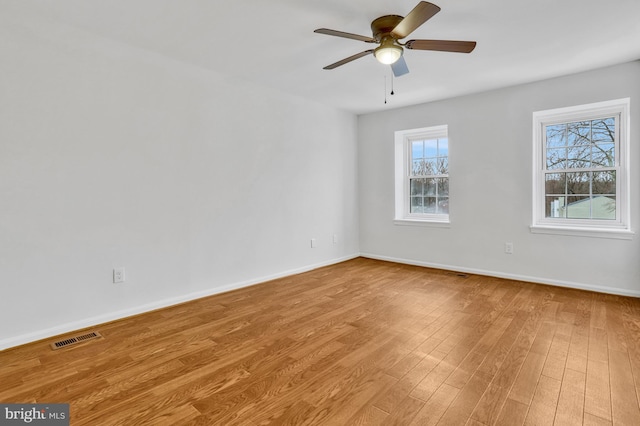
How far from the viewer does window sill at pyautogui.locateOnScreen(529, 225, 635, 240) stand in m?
3.48

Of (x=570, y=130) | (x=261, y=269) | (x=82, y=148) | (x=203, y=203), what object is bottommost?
(x=261, y=269)

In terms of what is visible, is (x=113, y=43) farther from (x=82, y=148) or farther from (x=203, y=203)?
(x=203, y=203)

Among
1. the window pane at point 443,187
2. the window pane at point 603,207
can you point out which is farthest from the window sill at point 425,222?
the window pane at point 603,207

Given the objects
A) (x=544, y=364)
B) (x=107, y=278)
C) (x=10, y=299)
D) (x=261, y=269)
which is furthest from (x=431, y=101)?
(x=10, y=299)

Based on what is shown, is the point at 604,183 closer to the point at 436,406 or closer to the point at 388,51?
the point at 388,51

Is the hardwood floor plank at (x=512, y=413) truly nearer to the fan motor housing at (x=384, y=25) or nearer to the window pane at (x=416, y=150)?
the fan motor housing at (x=384, y=25)

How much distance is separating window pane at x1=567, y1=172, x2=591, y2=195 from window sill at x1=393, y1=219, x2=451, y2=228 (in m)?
1.44

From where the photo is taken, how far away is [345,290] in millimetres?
3777

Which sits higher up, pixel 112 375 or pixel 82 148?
pixel 82 148

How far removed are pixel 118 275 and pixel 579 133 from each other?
16.6 feet

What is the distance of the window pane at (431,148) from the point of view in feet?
16.4

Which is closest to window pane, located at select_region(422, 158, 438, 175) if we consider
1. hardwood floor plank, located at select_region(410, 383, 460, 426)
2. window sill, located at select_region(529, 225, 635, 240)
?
window sill, located at select_region(529, 225, 635, 240)

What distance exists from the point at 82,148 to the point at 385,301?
3.03 metres

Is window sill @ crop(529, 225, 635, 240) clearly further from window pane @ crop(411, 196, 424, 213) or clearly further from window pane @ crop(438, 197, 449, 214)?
window pane @ crop(411, 196, 424, 213)
